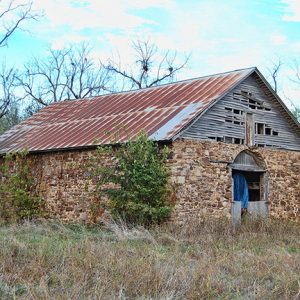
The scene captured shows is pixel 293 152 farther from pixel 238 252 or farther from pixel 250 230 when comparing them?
pixel 238 252

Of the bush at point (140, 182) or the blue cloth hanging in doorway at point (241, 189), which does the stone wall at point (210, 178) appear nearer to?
the bush at point (140, 182)

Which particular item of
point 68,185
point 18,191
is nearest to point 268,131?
point 68,185

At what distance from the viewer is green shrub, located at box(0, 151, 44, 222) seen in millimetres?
19031

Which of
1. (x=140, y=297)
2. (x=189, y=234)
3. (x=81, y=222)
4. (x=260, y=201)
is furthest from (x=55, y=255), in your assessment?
(x=260, y=201)

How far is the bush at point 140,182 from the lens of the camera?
1552 centimetres

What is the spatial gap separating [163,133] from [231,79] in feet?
13.1

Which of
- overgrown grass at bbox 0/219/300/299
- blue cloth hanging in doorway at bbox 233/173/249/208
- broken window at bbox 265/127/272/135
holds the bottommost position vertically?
overgrown grass at bbox 0/219/300/299

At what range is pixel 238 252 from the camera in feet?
35.6

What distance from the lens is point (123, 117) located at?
19219 millimetres

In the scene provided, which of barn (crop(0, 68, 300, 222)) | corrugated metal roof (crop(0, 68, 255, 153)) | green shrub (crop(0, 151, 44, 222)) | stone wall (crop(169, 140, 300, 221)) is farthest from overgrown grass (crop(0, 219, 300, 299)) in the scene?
green shrub (crop(0, 151, 44, 222))

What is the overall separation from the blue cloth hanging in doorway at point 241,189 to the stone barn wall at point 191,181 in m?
0.93

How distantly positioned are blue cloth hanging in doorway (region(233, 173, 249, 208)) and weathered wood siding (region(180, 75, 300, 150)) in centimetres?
126

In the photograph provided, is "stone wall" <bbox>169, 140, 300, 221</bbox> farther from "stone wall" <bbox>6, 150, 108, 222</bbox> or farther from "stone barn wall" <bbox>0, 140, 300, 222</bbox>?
"stone wall" <bbox>6, 150, 108, 222</bbox>

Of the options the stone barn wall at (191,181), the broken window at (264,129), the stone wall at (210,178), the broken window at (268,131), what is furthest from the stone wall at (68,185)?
the broken window at (268,131)
